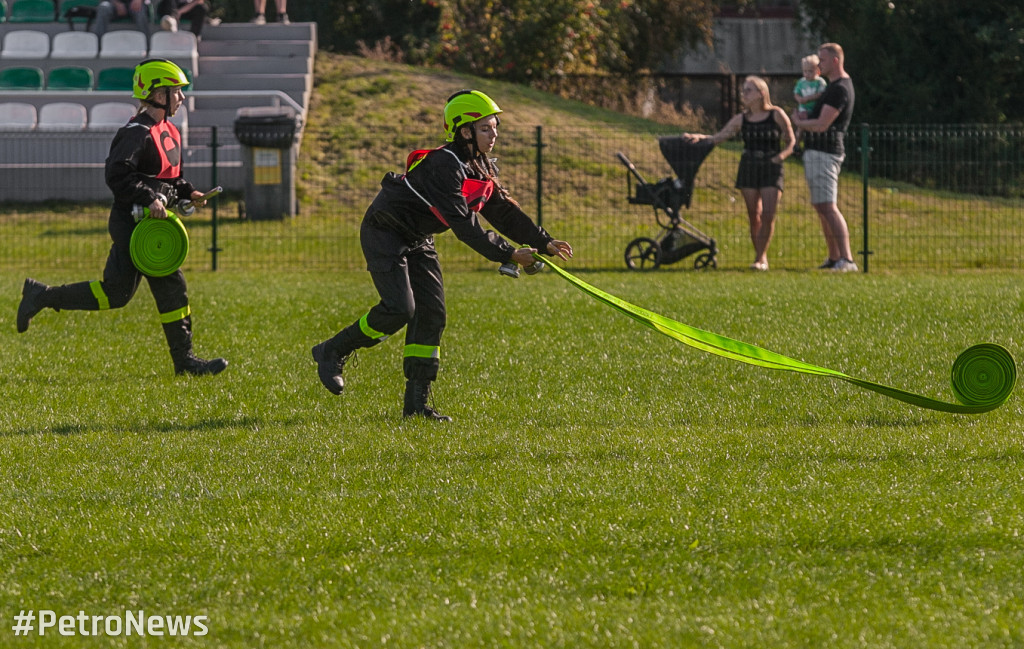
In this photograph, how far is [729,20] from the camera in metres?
37.8

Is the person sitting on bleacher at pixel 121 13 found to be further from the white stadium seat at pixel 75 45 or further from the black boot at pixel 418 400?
the black boot at pixel 418 400

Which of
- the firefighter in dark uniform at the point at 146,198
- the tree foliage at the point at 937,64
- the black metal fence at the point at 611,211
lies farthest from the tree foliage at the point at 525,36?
the firefighter in dark uniform at the point at 146,198

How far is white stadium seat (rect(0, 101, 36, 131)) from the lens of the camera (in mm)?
21359

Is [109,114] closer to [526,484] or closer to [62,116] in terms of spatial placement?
[62,116]

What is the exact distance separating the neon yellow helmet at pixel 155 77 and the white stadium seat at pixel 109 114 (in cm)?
1345

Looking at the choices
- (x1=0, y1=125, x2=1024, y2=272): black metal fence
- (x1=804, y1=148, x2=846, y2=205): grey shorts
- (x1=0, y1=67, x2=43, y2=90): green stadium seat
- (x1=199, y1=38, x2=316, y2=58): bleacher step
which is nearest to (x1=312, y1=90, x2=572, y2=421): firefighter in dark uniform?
(x1=804, y1=148, x2=846, y2=205): grey shorts

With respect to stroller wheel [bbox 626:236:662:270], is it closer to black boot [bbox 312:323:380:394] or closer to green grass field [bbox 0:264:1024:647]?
green grass field [bbox 0:264:1024:647]

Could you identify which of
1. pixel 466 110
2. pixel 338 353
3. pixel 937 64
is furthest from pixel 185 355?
pixel 937 64

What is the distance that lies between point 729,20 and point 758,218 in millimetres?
24267

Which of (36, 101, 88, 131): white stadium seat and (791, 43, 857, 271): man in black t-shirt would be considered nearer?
(791, 43, 857, 271): man in black t-shirt

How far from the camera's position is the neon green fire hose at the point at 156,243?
27.5 ft

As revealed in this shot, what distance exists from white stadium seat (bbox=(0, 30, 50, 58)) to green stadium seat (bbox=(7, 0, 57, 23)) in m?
1.40

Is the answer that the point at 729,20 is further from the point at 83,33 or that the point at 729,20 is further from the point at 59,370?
the point at 59,370

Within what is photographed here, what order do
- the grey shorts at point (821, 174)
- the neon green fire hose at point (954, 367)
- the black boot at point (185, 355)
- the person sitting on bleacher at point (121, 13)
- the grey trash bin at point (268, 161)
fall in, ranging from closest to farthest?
1. the neon green fire hose at point (954, 367)
2. the black boot at point (185, 355)
3. the grey shorts at point (821, 174)
4. the grey trash bin at point (268, 161)
5. the person sitting on bleacher at point (121, 13)
